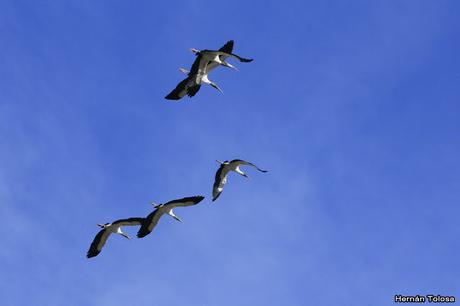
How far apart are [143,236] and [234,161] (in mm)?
8296

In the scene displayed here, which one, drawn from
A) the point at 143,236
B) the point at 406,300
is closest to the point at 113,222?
the point at 143,236

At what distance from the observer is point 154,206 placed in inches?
2463

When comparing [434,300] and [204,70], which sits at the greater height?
[204,70]

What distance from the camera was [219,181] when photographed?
65.3m

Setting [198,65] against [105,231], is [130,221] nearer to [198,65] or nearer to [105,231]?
[105,231]

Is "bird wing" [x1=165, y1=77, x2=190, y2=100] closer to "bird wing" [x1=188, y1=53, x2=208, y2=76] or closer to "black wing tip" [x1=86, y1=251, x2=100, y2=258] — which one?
"bird wing" [x1=188, y1=53, x2=208, y2=76]

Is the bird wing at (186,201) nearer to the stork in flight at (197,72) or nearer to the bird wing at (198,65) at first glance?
the stork in flight at (197,72)

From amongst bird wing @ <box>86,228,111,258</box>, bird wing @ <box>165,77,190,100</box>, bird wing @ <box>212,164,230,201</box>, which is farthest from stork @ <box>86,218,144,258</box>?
bird wing @ <box>165,77,190,100</box>

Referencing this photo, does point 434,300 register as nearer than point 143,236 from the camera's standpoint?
Yes

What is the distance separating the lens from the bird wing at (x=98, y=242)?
62191 mm

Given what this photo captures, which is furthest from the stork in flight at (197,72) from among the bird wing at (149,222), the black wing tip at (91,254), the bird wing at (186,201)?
the black wing tip at (91,254)

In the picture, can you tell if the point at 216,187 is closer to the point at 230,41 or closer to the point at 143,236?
the point at 143,236

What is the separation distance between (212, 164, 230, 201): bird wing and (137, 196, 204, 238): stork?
339 centimetres

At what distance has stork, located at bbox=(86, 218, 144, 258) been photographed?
62031 millimetres
